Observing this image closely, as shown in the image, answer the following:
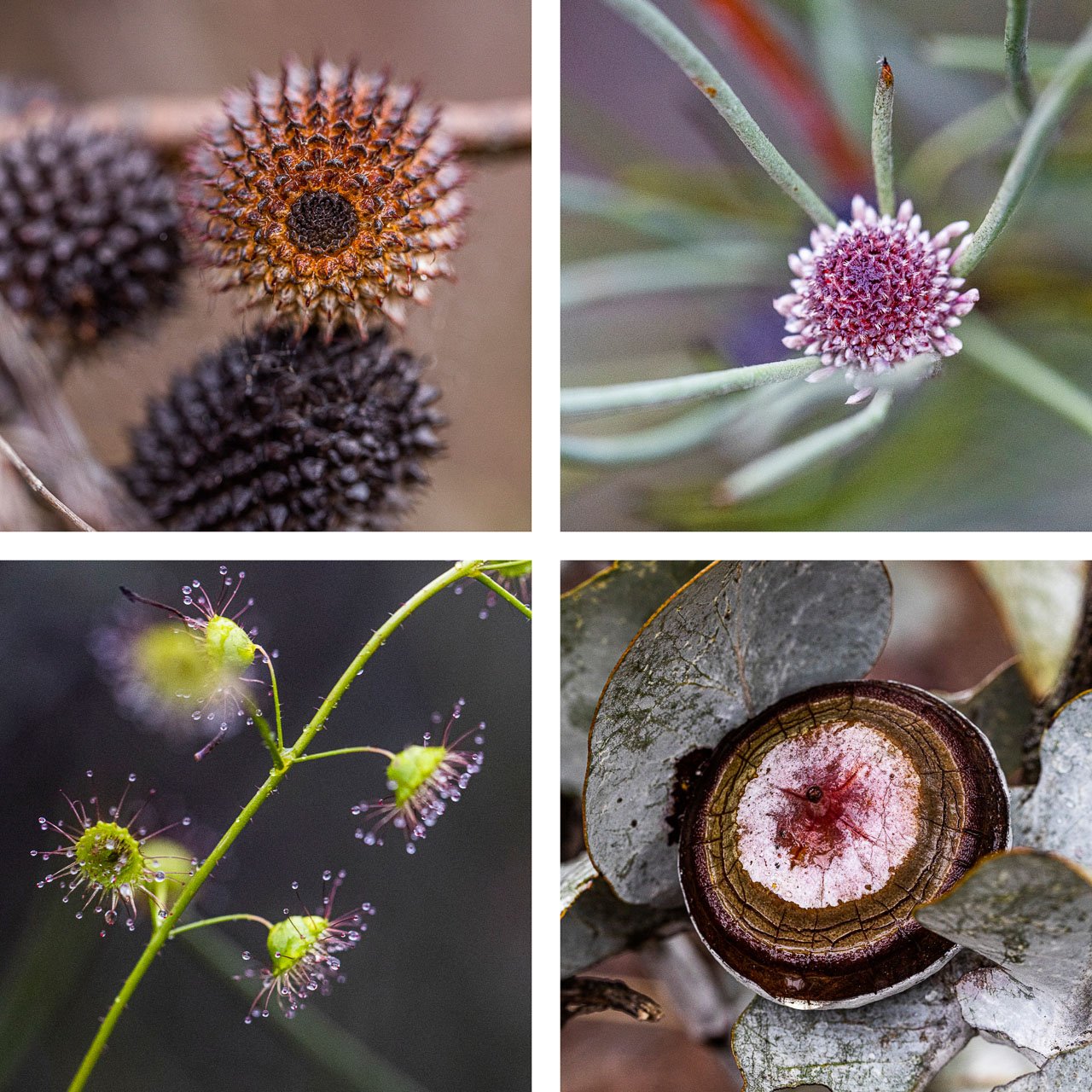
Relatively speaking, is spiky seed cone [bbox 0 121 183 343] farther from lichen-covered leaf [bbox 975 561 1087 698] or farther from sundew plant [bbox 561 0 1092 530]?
lichen-covered leaf [bbox 975 561 1087 698]

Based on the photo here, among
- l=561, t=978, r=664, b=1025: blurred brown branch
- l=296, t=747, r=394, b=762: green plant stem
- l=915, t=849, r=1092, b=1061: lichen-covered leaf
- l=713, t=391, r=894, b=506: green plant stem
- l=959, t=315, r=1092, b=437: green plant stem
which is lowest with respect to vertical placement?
l=561, t=978, r=664, b=1025: blurred brown branch

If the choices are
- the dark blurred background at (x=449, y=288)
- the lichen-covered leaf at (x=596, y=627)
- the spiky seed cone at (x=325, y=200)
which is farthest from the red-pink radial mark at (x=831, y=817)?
the spiky seed cone at (x=325, y=200)

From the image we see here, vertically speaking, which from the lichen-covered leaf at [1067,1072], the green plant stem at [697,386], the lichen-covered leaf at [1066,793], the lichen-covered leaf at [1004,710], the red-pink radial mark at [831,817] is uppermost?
the green plant stem at [697,386]

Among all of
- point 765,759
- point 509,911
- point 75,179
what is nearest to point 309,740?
point 509,911

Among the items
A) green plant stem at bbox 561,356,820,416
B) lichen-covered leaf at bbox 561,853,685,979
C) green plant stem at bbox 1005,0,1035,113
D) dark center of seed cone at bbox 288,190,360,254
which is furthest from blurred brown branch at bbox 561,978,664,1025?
green plant stem at bbox 1005,0,1035,113

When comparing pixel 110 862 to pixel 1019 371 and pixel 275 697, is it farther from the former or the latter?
pixel 1019 371

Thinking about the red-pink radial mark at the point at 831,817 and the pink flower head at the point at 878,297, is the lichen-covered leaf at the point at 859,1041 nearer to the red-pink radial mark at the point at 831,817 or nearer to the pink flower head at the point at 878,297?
the red-pink radial mark at the point at 831,817

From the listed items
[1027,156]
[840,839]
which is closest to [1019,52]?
[1027,156]
